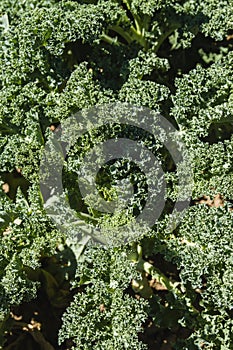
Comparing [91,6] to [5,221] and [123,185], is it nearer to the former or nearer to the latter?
[123,185]

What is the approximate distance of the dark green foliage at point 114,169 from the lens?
325 centimetres

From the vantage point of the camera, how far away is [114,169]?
3457 mm

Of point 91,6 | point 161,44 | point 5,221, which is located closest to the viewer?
point 5,221

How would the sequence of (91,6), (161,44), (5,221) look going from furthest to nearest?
(161,44), (91,6), (5,221)

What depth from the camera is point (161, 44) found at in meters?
4.58

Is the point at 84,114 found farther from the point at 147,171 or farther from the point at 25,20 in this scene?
the point at 25,20

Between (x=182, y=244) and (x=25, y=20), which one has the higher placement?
(x=25, y=20)

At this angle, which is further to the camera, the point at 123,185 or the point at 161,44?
the point at 161,44

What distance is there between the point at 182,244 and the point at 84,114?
37.4 inches

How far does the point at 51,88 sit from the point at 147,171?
89 centimetres

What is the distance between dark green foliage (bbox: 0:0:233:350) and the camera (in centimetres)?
325

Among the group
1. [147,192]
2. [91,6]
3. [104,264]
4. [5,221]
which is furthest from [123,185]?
[91,6]

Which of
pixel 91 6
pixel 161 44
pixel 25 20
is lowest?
pixel 25 20

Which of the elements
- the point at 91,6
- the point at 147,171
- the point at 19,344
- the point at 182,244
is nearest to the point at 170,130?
the point at 147,171
